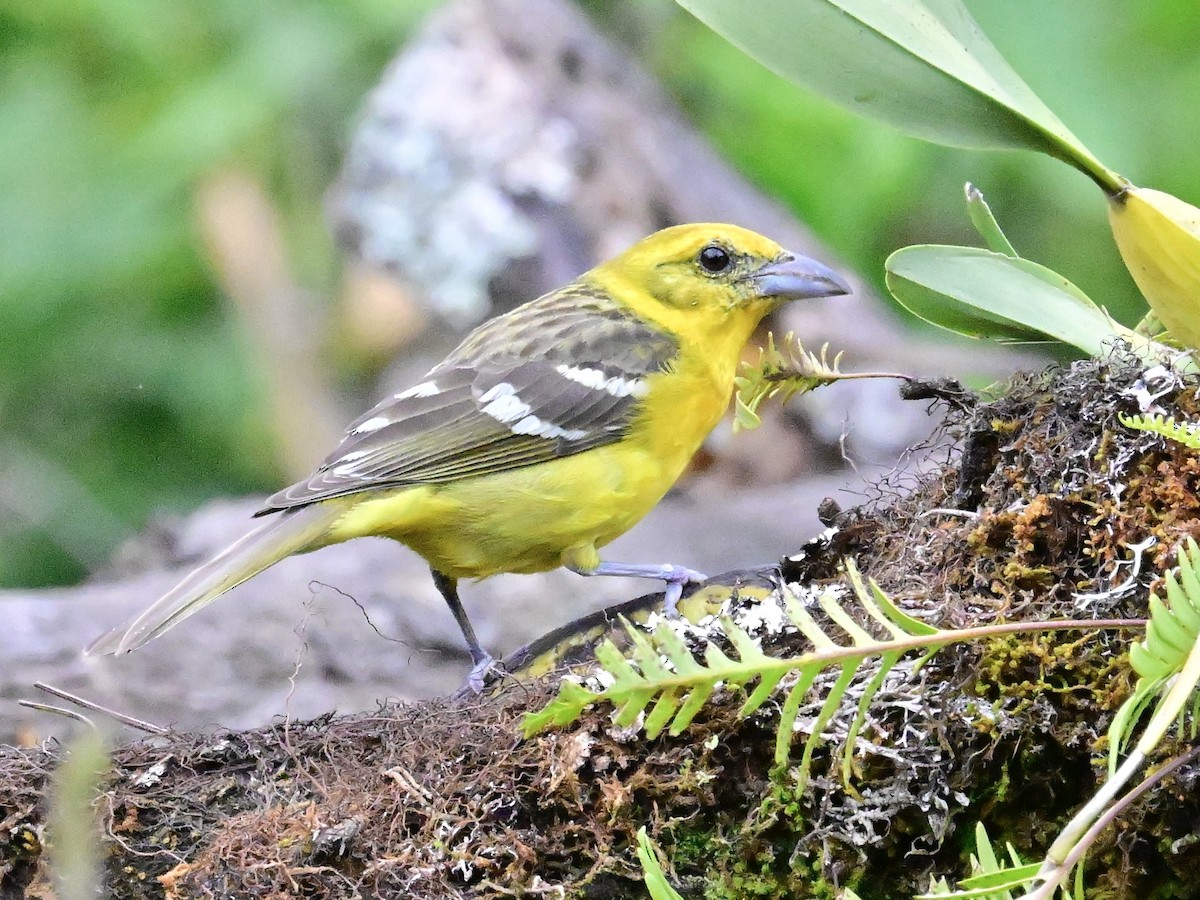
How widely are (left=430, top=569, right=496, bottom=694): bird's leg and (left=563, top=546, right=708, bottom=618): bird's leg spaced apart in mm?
338

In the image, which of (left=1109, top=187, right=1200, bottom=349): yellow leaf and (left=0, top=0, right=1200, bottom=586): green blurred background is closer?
(left=1109, top=187, right=1200, bottom=349): yellow leaf

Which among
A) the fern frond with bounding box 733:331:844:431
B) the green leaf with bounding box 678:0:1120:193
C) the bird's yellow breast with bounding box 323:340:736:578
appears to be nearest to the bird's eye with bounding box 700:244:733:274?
the bird's yellow breast with bounding box 323:340:736:578

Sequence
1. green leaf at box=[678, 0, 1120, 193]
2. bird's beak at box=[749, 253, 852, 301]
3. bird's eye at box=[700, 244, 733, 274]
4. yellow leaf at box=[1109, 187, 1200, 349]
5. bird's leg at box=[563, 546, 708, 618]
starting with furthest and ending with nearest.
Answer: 1. bird's eye at box=[700, 244, 733, 274]
2. bird's beak at box=[749, 253, 852, 301]
3. bird's leg at box=[563, 546, 708, 618]
4. green leaf at box=[678, 0, 1120, 193]
5. yellow leaf at box=[1109, 187, 1200, 349]

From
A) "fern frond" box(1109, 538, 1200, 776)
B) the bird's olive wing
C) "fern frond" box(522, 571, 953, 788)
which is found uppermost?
the bird's olive wing

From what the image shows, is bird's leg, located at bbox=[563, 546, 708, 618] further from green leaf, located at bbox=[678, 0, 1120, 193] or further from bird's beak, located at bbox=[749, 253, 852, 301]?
green leaf, located at bbox=[678, 0, 1120, 193]

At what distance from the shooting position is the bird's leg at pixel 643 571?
307cm

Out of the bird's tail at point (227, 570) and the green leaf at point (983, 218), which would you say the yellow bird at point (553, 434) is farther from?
the green leaf at point (983, 218)

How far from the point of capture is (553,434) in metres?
3.64

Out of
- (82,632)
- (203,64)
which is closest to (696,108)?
(203,64)

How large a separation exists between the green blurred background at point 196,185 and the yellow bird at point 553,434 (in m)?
2.06

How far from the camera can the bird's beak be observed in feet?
12.2

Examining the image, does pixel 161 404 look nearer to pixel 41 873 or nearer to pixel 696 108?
pixel 696 108

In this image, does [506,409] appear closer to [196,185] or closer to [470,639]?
[470,639]

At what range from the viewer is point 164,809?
221cm
